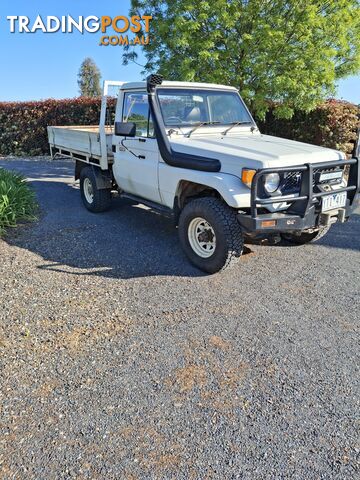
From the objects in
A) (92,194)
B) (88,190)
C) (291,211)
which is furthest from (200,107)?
A: (88,190)

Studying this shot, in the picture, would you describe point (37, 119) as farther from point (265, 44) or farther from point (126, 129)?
point (126, 129)

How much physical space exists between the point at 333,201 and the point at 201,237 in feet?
4.75

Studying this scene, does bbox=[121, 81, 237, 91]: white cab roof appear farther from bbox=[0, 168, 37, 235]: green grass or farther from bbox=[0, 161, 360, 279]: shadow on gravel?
bbox=[0, 168, 37, 235]: green grass

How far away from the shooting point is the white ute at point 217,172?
148 inches

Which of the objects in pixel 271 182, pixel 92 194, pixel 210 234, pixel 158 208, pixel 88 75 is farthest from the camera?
pixel 88 75

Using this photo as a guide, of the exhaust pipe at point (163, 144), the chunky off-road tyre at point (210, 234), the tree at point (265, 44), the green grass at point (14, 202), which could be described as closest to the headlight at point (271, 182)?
the chunky off-road tyre at point (210, 234)

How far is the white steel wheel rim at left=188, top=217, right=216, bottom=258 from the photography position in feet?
14.0

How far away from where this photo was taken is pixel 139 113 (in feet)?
16.6

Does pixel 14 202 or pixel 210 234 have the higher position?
pixel 14 202

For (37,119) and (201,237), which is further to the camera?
(37,119)

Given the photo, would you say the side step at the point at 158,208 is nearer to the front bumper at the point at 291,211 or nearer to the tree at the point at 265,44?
the front bumper at the point at 291,211

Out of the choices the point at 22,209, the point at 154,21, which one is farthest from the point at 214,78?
the point at 22,209

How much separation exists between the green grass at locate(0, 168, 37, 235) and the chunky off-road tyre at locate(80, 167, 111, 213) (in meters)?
0.90

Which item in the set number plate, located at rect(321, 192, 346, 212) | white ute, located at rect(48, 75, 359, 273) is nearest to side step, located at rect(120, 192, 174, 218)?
white ute, located at rect(48, 75, 359, 273)
